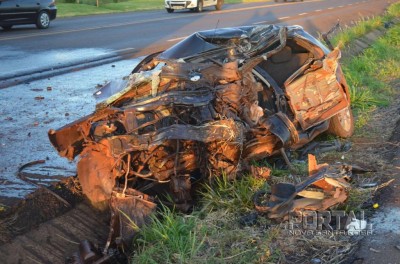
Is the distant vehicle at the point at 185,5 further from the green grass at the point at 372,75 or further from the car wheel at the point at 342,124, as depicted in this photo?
the car wheel at the point at 342,124

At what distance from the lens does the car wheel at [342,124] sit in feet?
23.0

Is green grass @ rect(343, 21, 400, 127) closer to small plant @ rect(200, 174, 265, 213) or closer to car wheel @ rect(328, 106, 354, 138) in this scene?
car wheel @ rect(328, 106, 354, 138)

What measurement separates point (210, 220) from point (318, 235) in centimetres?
91

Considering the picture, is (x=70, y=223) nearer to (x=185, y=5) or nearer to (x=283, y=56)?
(x=283, y=56)

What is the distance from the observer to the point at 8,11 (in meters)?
17.3

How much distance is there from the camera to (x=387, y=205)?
4895 millimetres

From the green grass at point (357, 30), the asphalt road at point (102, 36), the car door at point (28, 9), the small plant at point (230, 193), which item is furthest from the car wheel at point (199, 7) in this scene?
the small plant at point (230, 193)

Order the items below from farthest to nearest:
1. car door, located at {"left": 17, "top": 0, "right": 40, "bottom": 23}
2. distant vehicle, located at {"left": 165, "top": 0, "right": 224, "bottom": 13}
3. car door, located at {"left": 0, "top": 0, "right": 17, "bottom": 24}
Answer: distant vehicle, located at {"left": 165, "top": 0, "right": 224, "bottom": 13}
car door, located at {"left": 17, "top": 0, "right": 40, "bottom": 23}
car door, located at {"left": 0, "top": 0, "right": 17, "bottom": 24}

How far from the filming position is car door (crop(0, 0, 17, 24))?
17.1 meters

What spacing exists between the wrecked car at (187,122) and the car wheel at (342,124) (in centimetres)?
74

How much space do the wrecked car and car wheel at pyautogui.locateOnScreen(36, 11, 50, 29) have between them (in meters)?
13.6

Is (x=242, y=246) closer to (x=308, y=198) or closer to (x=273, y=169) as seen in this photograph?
(x=308, y=198)

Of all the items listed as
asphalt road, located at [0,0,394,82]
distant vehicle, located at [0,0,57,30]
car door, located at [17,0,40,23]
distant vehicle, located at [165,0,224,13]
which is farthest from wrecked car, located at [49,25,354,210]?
distant vehicle, located at [165,0,224,13]

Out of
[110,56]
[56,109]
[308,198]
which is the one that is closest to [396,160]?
[308,198]
